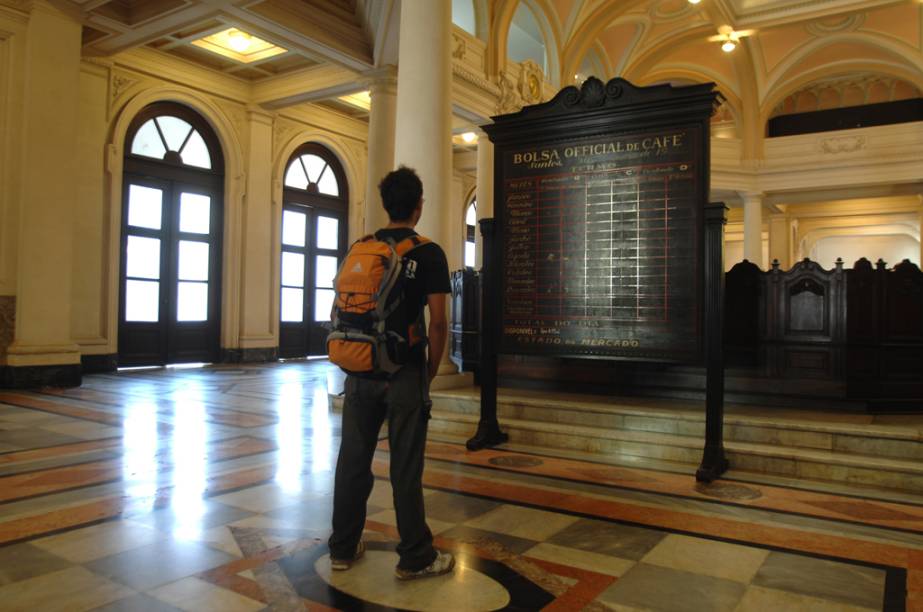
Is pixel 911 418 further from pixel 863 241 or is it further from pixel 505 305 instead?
pixel 863 241

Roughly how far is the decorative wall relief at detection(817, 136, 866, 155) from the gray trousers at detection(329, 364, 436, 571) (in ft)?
66.6

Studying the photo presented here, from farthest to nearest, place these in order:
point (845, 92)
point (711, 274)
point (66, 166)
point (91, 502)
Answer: point (845, 92), point (66, 166), point (711, 274), point (91, 502)

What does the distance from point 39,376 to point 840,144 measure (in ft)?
67.2

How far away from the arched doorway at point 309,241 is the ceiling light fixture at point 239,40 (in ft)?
10.3

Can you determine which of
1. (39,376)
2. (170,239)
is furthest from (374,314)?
(170,239)

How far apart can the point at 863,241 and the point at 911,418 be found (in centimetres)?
2530

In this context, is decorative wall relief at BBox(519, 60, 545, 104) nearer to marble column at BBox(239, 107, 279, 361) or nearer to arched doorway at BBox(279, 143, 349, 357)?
arched doorway at BBox(279, 143, 349, 357)

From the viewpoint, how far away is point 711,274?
15.1 ft

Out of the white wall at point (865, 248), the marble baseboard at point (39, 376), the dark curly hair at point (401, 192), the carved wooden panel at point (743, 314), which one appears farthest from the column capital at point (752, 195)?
the dark curly hair at point (401, 192)

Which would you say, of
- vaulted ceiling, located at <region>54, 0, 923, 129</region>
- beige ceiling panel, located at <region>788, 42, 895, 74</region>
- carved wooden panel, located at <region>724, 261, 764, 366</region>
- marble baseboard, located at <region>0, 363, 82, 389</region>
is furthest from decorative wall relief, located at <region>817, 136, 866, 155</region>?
marble baseboard, located at <region>0, 363, 82, 389</region>

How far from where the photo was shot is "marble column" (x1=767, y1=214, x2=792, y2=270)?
23.7 metres

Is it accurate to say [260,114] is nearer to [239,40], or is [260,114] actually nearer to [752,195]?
[239,40]

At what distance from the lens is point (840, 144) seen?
1905 cm

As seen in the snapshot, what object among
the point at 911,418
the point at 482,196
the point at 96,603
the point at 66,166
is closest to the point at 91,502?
the point at 96,603
